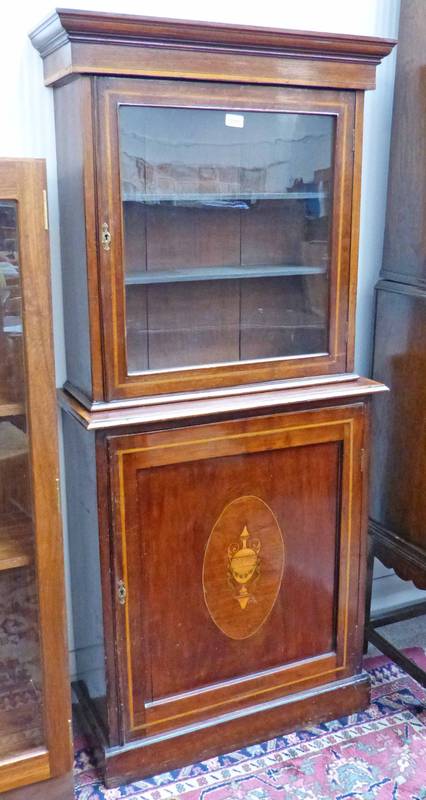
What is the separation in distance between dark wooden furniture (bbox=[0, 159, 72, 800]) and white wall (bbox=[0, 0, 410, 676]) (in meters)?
0.29

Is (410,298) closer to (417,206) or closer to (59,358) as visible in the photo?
(417,206)

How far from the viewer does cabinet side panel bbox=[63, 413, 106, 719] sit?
1.35 metres

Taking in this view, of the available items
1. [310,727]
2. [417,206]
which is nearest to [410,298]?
[417,206]

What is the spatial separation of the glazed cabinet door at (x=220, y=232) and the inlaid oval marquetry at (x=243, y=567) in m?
0.25

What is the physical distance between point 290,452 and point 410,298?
398mm

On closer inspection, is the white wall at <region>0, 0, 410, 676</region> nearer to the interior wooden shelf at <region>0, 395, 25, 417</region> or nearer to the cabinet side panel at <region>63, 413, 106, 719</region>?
the cabinet side panel at <region>63, 413, 106, 719</region>

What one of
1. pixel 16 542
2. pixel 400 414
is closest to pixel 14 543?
pixel 16 542

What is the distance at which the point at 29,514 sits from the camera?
1243 millimetres

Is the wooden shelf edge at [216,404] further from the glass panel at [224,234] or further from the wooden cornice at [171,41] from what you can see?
the wooden cornice at [171,41]

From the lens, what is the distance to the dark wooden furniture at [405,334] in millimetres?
1518

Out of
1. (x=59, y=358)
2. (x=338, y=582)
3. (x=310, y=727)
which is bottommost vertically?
(x=310, y=727)

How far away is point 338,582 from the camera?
60.3 inches

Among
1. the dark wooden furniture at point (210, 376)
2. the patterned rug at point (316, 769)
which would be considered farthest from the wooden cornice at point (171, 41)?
the patterned rug at point (316, 769)

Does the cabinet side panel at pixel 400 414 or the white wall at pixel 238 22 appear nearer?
the white wall at pixel 238 22
